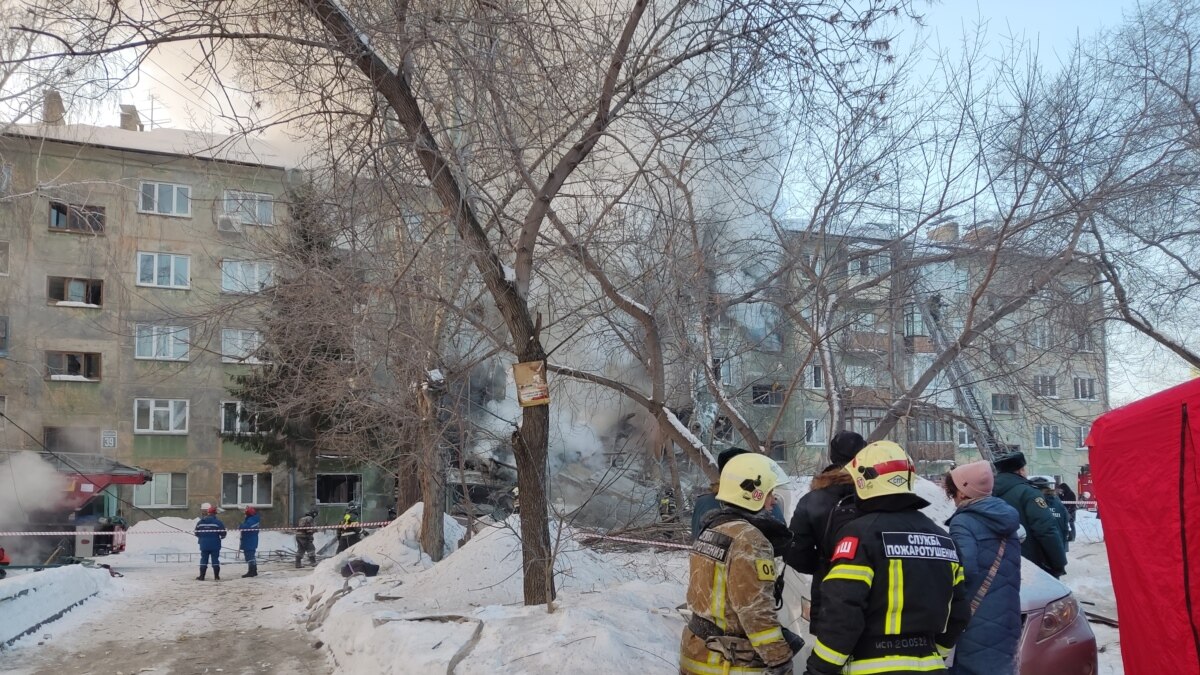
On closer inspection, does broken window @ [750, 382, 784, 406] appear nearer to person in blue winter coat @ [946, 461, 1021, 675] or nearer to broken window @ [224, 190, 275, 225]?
broken window @ [224, 190, 275, 225]

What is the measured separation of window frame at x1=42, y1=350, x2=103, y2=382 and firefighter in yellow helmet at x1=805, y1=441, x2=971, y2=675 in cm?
2980

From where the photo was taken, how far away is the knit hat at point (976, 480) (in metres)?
4.26

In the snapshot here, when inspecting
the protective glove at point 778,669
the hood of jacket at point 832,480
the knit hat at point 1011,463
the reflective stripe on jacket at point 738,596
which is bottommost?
the protective glove at point 778,669

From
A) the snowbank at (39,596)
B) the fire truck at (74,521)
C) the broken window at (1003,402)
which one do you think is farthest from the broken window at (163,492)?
the broken window at (1003,402)

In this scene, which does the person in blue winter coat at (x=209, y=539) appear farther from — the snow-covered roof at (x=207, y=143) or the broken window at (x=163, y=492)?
the broken window at (x=163, y=492)

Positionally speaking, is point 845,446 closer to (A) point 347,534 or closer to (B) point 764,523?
(B) point 764,523

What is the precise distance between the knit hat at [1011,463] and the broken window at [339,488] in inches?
1045

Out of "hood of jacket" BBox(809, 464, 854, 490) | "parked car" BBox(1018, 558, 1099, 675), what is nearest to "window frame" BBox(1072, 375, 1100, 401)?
"parked car" BBox(1018, 558, 1099, 675)

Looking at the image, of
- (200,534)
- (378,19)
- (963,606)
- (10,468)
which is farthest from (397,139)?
(10,468)

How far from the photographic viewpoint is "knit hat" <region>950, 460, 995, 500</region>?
4.26 meters

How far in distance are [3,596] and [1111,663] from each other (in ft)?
33.6

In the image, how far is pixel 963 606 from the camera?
332 centimetres

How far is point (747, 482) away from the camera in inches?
139

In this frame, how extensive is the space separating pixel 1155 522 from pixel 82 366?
30.5 metres
